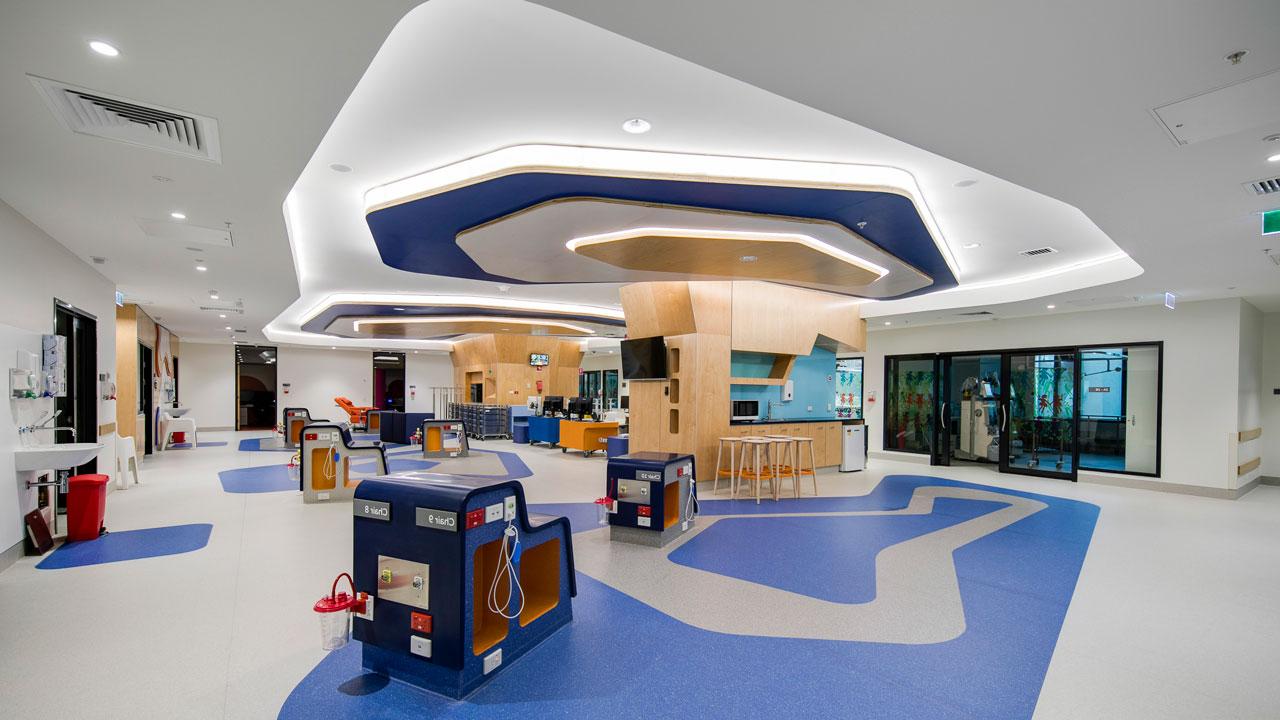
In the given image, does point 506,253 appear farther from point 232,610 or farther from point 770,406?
point 770,406

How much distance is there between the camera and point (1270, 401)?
10.5 meters

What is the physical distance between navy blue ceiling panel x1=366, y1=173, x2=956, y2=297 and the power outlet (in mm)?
3459

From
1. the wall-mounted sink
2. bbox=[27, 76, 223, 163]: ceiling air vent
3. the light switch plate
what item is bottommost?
the light switch plate

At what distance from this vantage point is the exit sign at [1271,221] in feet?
14.9

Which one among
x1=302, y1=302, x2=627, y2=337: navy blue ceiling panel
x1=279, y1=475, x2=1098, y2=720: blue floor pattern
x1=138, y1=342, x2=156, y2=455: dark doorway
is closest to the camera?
x1=279, y1=475, x2=1098, y2=720: blue floor pattern

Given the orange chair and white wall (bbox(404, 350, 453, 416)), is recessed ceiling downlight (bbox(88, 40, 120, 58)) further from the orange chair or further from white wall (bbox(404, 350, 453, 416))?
white wall (bbox(404, 350, 453, 416))

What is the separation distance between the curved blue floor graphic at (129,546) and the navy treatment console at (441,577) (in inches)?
148

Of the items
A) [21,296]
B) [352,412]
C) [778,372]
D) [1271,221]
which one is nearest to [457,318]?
[352,412]

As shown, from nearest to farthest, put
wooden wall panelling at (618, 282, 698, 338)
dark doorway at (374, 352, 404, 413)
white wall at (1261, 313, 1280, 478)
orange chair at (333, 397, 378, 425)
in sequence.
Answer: wooden wall panelling at (618, 282, 698, 338)
white wall at (1261, 313, 1280, 478)
orange chair at (333, 397, 378, 425)
dark doorway at (374, 352, 404, 413)

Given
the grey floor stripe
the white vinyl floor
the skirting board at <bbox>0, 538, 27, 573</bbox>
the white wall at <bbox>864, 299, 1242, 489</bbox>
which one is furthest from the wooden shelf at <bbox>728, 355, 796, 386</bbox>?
the skirting board at <bbox>0, 538, 27, 573</bbox>

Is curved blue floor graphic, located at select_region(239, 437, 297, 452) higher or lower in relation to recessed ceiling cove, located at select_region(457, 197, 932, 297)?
lower

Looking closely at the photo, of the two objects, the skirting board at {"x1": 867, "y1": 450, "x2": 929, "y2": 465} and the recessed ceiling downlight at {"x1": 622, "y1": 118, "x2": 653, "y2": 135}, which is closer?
the recessed ceiling downlight at {"x1": 622, "y1": 118, "x2": 653, "y2": 135}

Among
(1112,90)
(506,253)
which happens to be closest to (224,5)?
(1112,90)

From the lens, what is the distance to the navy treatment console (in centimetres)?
298
